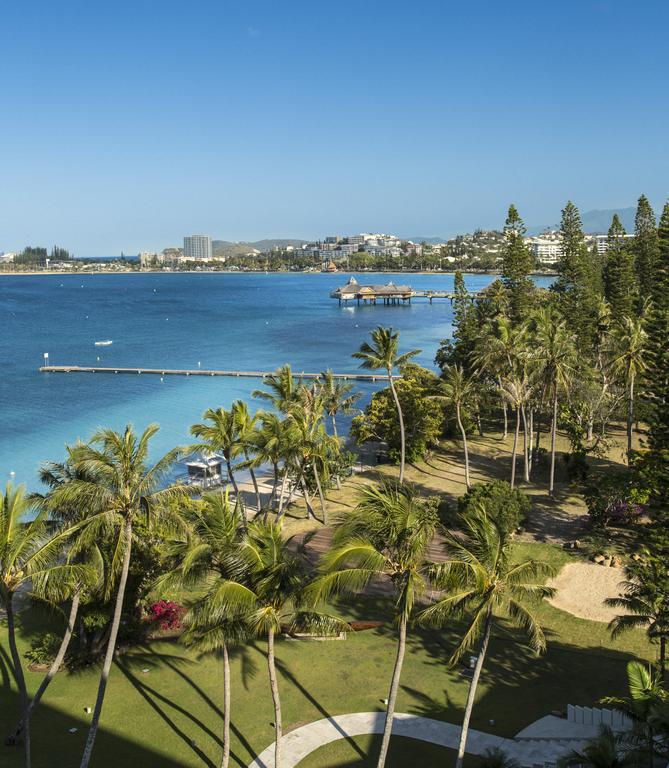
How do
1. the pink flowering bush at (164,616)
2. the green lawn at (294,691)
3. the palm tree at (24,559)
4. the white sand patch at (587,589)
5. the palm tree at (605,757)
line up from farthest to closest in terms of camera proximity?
the white sand patch at (587,589), the pink flowering bush at (164,616), the green lawn at (294,691), the palm tree at (24,559), the palm tree at (605,757)

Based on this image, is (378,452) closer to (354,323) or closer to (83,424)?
(83,424)

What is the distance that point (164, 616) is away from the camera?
17.8m

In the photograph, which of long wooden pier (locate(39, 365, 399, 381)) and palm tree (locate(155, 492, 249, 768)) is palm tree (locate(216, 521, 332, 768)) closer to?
palm tree (locate(155, 492, 249, 768))

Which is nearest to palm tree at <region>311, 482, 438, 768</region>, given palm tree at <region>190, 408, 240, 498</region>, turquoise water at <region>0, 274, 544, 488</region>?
palm tree at <region>190, 408, 240, 498</region>

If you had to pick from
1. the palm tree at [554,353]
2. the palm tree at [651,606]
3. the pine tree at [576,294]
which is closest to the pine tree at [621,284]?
the pine tree at [576,294]

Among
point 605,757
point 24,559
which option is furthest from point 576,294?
point 24,559

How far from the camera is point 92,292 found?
18162cm

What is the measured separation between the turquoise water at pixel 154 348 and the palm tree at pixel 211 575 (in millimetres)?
24069

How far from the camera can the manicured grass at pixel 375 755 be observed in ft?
42.1

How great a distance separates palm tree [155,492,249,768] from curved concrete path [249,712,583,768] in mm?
1749

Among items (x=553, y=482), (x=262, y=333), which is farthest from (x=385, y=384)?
(x=262, y=333)

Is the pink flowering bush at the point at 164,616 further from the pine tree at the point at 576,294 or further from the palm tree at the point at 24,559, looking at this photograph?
the pine tree at the point at 576,294

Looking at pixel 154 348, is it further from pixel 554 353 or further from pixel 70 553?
pixel 70 553

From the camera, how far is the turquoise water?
44.8m
